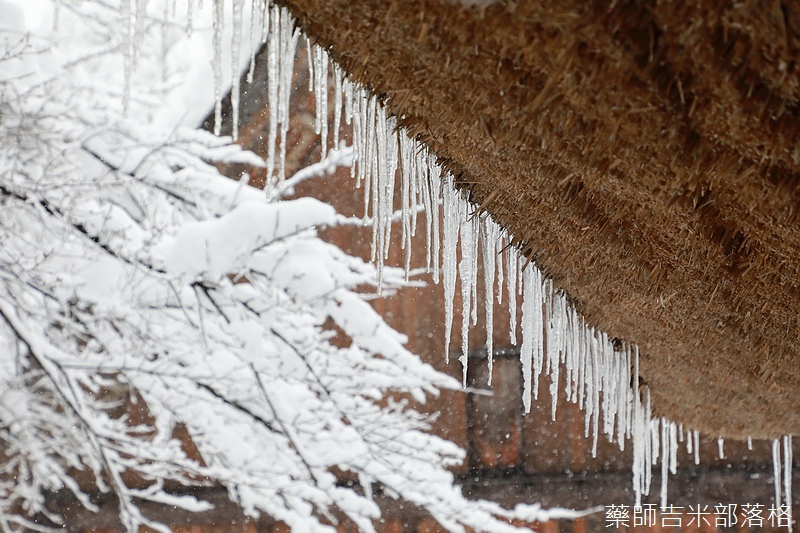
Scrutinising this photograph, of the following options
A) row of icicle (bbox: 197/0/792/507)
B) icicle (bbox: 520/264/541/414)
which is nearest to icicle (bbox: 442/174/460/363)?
row of icicle (bbox: 197/0/792/507)

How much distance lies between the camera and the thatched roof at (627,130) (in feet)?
1.15

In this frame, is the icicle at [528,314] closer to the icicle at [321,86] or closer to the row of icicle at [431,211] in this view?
the row of icicle at [431,211]

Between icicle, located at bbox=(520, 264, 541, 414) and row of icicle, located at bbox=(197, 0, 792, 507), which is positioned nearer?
row of icicle, located at bbox=(197, 0, 792, 507)

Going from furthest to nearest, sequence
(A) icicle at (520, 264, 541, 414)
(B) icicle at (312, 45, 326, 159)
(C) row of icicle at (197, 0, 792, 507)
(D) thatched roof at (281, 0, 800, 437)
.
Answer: (A) icicle at (520, 264, 541, 414) → (B) icicle at (312, 45, 326, 159) → (C) row of icicle at (197, 0, 792, 507) → (D) thatched roof at (281, 0, 800, 437)

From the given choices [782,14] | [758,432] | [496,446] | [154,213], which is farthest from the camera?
[496,446]

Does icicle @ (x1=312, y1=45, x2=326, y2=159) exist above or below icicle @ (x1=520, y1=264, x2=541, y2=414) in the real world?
above

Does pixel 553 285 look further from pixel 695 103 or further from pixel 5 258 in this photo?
pixel 5 258

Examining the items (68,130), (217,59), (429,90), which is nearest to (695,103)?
(429,90)

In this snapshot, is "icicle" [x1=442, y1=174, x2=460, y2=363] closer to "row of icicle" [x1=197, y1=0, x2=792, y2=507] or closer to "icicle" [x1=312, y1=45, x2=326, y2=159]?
"row of icicle" [x1=197, y1=0, x2=792, y2=507]

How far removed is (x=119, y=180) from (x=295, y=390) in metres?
1.01

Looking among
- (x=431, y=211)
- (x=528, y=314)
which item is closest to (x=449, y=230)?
(x=431, y=211)

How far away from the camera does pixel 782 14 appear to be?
0.30 metres

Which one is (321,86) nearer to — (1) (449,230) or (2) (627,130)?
(1) (449,230)

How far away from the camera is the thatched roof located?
13.8 inches
